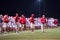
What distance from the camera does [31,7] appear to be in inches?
2628

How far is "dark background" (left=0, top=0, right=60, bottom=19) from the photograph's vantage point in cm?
6297

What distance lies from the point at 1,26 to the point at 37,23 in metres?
10.1

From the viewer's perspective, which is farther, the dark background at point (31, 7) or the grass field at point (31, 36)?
the dark background at point (31, 7)

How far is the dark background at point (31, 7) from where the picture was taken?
207ft

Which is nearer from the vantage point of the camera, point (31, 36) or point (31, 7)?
point (31, 36)

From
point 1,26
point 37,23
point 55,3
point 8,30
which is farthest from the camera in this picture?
point 55,3

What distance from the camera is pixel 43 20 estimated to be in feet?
106

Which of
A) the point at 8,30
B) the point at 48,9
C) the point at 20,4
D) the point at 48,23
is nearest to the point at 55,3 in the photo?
the point at 48,9

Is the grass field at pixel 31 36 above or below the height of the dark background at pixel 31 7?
below

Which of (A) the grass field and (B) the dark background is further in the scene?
(B) the dark background

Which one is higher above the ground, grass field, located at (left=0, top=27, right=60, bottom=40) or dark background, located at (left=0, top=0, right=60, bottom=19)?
dark background, located at (left=0, top=0, right=60, bottom=19)

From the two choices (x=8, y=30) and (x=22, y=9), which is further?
(x=22, y=9)

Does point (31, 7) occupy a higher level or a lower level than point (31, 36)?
higher

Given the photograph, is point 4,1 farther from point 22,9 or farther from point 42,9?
point 42,9
